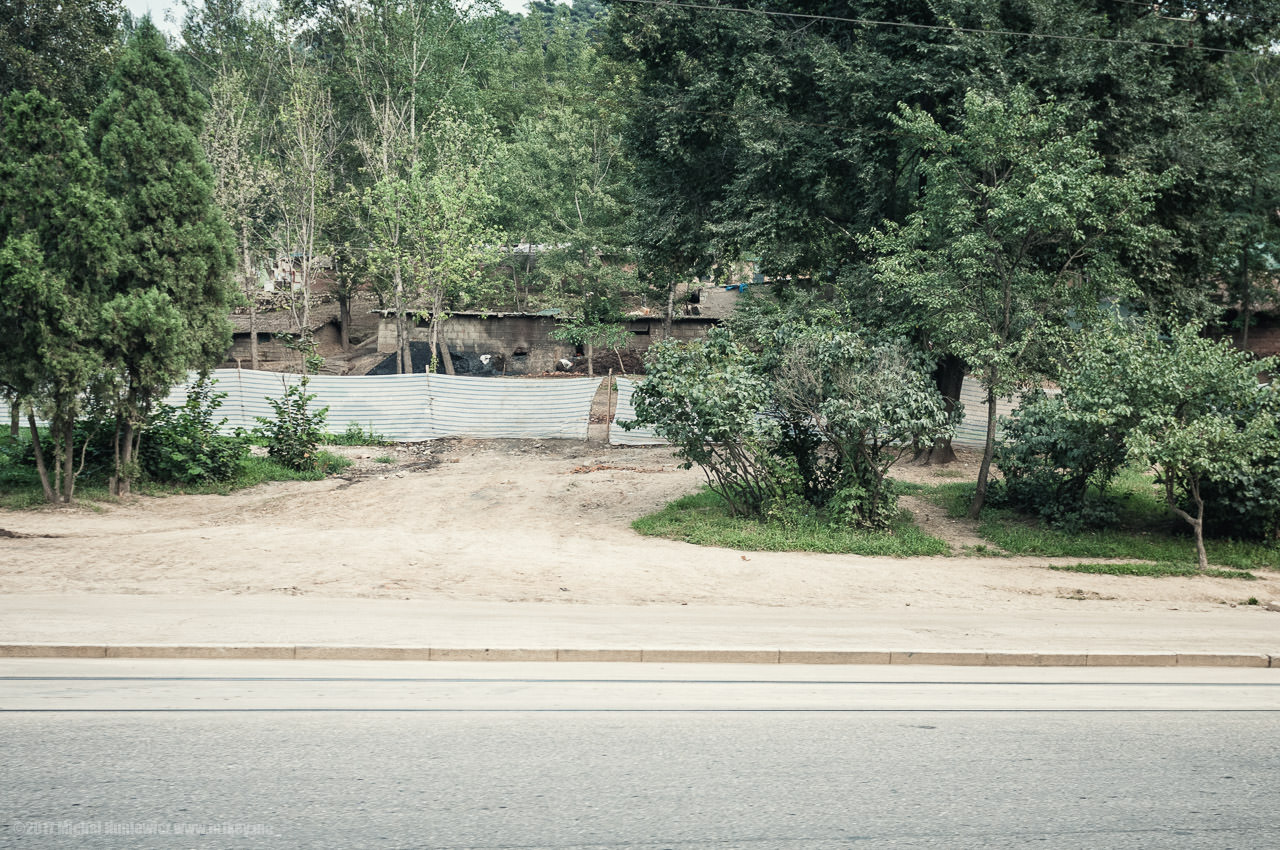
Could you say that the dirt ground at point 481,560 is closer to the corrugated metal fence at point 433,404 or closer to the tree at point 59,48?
the corrugated metal fence at point 433,404

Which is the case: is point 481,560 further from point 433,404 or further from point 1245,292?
point 1245,292

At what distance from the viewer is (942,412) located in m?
14.6

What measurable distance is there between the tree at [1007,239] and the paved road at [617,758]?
28.6 ft

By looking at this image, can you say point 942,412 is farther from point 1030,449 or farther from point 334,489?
point 334,489

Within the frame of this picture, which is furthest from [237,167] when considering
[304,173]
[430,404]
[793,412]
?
[793,412]

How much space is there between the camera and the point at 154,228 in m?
16.7

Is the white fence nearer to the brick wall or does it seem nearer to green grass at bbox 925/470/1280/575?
green grass at bbox 925/470/1280/575

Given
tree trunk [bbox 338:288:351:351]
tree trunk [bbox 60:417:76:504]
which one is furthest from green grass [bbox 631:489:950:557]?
tree trunk [bbox 338:288:351:351]

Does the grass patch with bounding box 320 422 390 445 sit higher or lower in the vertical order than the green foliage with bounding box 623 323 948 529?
lower

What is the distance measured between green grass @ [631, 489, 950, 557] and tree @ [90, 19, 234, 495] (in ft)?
29.1

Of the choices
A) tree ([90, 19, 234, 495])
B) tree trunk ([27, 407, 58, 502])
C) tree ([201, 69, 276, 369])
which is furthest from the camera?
tree ([201, 69, 276, 369])

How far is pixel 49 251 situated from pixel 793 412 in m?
12.7

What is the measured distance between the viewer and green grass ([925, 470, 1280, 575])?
14391 mm

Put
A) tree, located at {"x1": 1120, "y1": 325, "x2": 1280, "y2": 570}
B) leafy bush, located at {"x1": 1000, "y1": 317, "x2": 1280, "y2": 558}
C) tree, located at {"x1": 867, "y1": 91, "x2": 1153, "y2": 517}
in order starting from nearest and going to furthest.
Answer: tree, located at {"x1": 1120, "y1": 325, "x2": 1280, "y2": 570}
leafy bush, located at {"x1": 1000, "y1": 317, "x2": 1280, "y2": 558}
tree, located at {"x1": 867, "y1": 91, "x2": 1153, "y2": 517}
